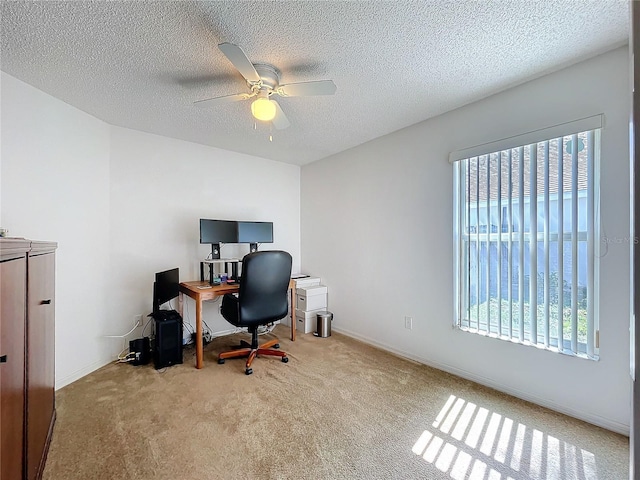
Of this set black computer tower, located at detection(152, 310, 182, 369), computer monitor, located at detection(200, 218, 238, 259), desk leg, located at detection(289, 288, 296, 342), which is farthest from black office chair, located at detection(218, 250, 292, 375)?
computer monitor, located at detection(200, 218, 238, 259)

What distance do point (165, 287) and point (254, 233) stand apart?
1.17 meters

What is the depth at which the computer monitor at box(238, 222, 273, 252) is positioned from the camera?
3445 mm

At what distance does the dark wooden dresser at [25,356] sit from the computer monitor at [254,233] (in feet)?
6.04

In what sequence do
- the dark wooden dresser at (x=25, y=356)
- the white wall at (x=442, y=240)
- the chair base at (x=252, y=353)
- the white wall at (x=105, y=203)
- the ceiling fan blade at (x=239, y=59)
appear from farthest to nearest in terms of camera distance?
the chair base at (x=252, y=353) → the white wall at (x=105, y=203) → the white wall at (x=442, y=240) → the ceiling fan blade at (x=239, y=59) → the dark wooden dresser at (x=25, y=356)

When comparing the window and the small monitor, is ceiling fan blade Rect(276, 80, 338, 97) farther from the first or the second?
the small monitor

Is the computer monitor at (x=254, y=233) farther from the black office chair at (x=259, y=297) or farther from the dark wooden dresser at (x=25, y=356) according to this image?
the dark wooden dresser at (x=25, y=356)

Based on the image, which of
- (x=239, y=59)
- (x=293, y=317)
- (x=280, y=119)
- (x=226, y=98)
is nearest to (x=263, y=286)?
(x=293, y=317)

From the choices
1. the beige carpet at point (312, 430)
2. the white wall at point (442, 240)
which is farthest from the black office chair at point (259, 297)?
the white wall at point (442, 240)

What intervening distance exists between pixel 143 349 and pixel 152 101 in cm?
225

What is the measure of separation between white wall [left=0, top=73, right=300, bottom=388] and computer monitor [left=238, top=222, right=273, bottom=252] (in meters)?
0.33

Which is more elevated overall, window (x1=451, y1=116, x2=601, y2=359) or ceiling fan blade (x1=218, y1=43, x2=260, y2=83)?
ceiling fan blade (x1=218, y1=43, x2=260, y2=83)

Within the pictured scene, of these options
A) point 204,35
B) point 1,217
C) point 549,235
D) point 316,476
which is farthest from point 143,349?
point 549,235

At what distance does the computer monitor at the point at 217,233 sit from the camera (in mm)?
3156

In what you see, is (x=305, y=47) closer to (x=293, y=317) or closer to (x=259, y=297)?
(x=259, y=297)
